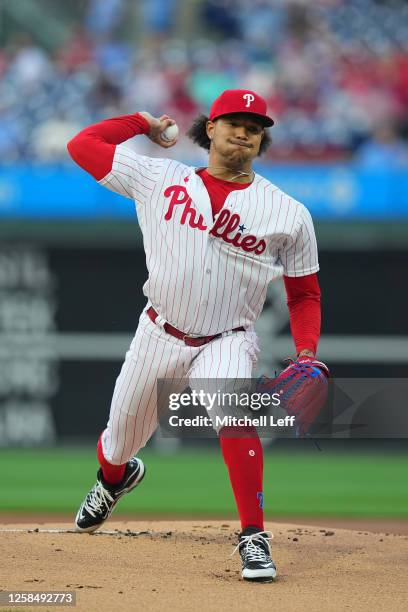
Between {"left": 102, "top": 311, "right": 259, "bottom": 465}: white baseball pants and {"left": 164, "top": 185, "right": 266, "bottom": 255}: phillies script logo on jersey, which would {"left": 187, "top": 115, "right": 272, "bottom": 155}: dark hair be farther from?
{"left": 102, "top": 311, "right": 259, "bottom": 465}: white baseball pants

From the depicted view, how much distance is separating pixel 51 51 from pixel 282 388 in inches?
347

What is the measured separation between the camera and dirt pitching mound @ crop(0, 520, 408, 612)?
11.4 ft

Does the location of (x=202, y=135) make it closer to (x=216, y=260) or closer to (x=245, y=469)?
(x=216, y=260)

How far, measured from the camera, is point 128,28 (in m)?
11.7

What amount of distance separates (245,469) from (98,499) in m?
1.01

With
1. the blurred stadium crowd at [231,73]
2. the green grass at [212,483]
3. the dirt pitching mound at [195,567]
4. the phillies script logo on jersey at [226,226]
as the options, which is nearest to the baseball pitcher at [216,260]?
the phillies script logo on jersey at [226,226]

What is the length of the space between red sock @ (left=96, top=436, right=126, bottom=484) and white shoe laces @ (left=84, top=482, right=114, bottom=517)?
52 mm

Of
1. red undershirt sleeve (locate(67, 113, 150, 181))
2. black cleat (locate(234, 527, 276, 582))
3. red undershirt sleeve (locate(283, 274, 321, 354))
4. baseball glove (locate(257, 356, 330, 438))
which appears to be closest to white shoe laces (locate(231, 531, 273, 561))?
black cleat (locate(234, 527, 276, 582))

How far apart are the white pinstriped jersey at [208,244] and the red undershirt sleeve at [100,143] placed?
0.13 ft

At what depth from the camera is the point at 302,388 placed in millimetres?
3871

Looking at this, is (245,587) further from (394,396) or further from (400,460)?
(400,460)

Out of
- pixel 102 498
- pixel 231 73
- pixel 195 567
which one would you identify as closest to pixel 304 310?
pixel 195 567

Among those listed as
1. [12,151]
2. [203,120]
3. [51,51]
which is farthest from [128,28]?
[203,120]

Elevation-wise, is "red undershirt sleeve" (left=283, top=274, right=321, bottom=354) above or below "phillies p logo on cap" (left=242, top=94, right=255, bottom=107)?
below
